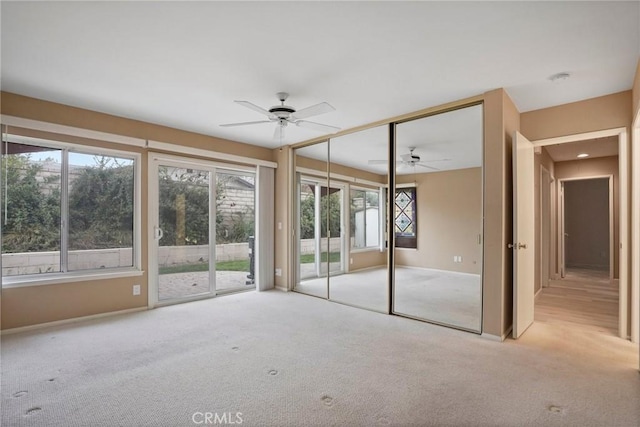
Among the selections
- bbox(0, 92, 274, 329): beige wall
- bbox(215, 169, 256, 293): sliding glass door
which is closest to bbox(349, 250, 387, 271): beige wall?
bbox(215, 169, 256, 293): sliding glass door

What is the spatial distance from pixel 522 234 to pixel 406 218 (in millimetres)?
1665

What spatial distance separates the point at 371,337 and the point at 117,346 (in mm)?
2454

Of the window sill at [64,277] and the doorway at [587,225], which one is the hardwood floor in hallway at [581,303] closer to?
the doorway at [587,225]

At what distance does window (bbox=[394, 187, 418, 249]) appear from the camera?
4450mm

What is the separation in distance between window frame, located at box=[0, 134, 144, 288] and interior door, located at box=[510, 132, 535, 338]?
4465 millimetres

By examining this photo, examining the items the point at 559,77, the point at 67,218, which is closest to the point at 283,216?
the point at 67,218

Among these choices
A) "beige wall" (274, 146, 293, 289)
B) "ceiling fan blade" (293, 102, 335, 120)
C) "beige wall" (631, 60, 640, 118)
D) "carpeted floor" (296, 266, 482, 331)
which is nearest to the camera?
"beige wall" (631, 60, 640, 118)

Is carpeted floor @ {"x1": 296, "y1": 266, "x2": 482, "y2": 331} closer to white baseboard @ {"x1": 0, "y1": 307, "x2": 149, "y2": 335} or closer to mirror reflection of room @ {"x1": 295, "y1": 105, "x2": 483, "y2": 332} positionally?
mirror reflection of room @ {"x1": 295, "y1": 105, "x2": 483, "y2": 332}

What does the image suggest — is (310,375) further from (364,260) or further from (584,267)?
(584,267)

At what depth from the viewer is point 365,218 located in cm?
560

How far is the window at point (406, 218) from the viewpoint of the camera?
14.6 ft

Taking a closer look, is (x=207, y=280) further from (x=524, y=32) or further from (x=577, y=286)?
(x=577, y=286)

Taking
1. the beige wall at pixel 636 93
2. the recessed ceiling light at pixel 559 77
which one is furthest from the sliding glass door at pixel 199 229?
the beige wall at pixel 636 93

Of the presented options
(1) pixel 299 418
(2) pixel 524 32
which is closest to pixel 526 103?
(2) pixel 524 32
